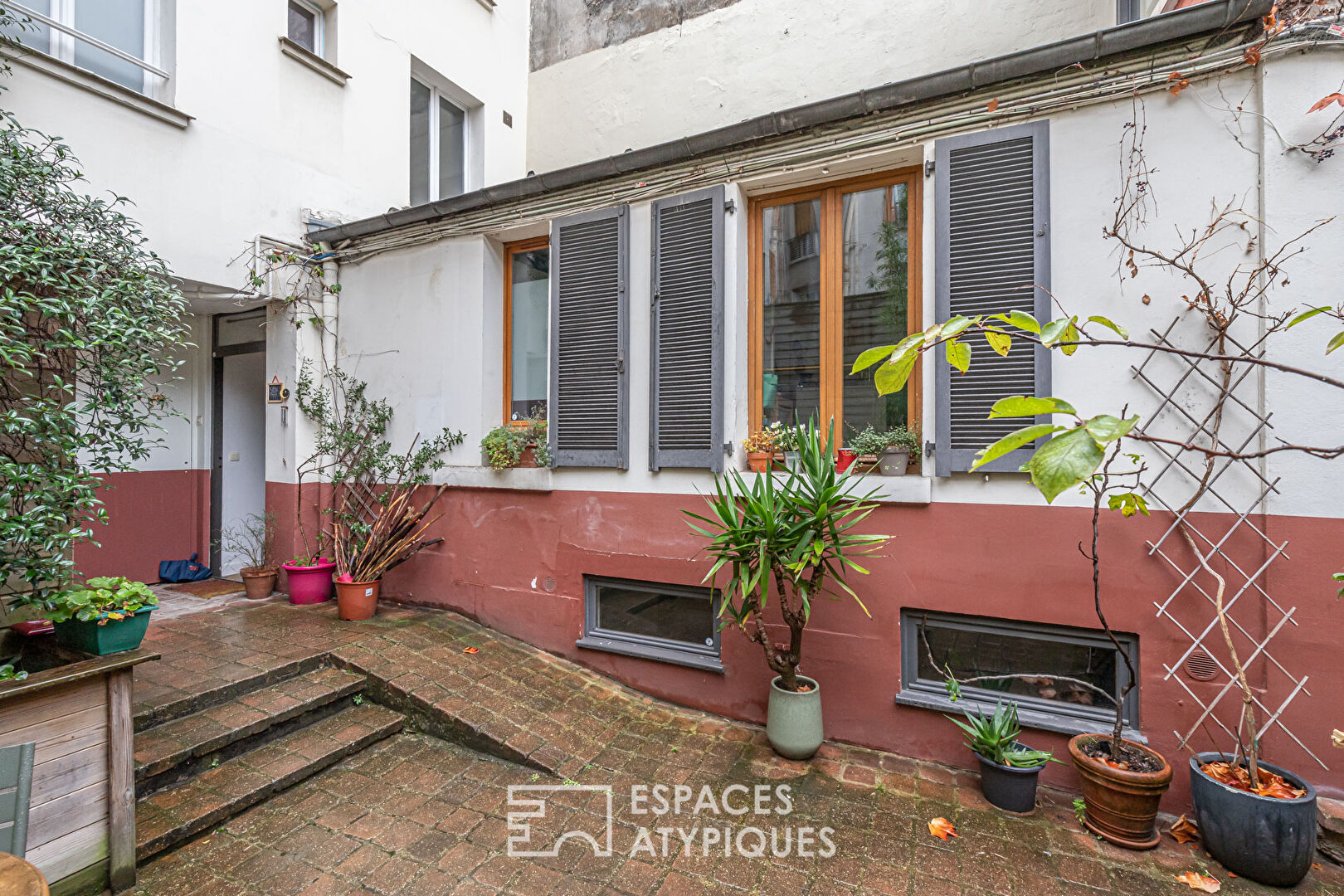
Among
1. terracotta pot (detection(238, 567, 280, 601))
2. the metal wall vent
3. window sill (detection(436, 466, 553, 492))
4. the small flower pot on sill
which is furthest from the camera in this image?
terracotta pot (detection(238, 567, 280, 601))

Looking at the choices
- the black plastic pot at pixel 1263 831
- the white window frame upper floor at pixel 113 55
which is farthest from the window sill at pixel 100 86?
the black plastic pot at pixel 1263 831

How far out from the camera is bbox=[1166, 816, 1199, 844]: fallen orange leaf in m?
2.66

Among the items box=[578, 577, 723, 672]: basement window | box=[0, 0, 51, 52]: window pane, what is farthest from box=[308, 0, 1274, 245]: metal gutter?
box=[578, 577, 723, 672]: basement window

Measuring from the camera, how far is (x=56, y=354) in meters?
2.67

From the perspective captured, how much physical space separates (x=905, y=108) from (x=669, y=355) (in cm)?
191

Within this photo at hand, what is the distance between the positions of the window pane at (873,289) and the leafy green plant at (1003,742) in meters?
1.59

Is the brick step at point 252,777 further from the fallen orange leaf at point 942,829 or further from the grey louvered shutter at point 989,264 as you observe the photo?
the grey louvered shutter at point 989,264

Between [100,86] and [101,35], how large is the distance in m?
0.63

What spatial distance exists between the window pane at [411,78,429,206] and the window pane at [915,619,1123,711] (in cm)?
641

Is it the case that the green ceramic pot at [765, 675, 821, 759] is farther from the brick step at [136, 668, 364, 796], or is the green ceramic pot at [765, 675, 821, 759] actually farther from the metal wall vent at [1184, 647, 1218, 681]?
the brick step at [136, 668, 364, 796]

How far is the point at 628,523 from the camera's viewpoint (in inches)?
158

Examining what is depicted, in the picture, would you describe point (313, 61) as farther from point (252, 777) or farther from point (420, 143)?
point (252, 777)

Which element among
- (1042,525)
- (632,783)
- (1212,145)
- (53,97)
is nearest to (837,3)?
(1212,145)

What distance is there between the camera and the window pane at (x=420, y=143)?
649 centimetres
